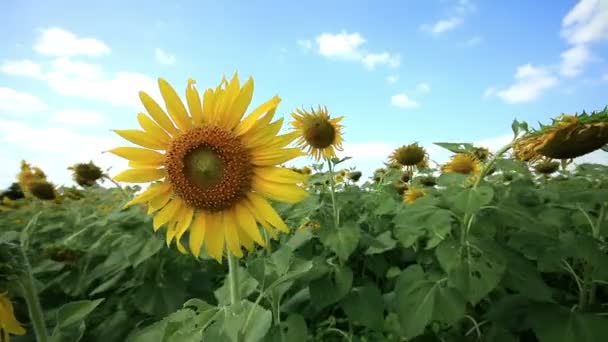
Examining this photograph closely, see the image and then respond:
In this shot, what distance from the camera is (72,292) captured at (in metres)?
2.81

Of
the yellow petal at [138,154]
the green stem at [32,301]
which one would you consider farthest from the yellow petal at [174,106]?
the green stem at [32,301]

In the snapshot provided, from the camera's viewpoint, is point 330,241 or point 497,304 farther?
point 330,241

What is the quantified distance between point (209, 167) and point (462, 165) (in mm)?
2834

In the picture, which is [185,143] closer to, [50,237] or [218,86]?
[218,86]

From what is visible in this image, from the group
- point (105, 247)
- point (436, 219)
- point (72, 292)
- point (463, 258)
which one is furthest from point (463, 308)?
point (72, 292)

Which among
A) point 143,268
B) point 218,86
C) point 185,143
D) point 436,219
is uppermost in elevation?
point 218,86

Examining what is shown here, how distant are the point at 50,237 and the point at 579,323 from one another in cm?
349

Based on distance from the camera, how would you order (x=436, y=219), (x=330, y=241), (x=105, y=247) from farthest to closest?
(x=105, y=247) < (x=330, y=241) < (x=436, y=219)

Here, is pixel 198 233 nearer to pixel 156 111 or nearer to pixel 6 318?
pixel 156 111

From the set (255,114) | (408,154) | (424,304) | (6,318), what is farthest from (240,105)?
(408,154)

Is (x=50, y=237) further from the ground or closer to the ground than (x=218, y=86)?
closer to the ground

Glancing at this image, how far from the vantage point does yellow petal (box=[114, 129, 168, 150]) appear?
1714 millimetres

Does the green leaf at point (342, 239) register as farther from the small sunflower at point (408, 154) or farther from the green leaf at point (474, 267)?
the small sunflower at point (408, 154)

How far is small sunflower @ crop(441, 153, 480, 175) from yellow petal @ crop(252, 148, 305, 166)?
2.65 m
